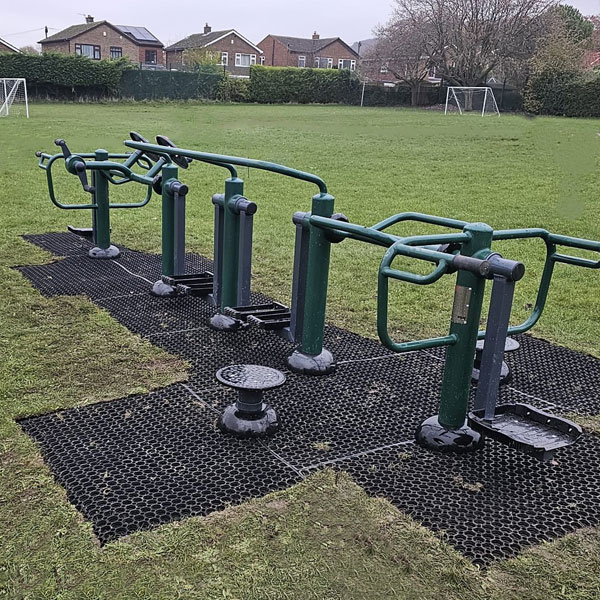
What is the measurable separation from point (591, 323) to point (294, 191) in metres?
5.33

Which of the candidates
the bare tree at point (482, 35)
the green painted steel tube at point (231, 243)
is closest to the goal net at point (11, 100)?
the bare tree at point (482, 35)

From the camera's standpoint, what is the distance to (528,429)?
262 cm

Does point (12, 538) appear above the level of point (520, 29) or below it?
below

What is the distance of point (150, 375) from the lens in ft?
11.0

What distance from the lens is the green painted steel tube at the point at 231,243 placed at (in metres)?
3.95

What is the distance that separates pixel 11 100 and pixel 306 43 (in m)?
43.7

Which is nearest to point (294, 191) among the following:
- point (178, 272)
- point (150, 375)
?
point (178, 272)

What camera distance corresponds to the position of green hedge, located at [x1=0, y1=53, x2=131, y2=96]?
2527 cm

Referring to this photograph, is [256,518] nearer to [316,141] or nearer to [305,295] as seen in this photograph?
[305,295]

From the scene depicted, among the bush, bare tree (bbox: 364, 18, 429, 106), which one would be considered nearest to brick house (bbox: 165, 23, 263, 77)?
bare tree (bbox: 364, 18, 429, 106)

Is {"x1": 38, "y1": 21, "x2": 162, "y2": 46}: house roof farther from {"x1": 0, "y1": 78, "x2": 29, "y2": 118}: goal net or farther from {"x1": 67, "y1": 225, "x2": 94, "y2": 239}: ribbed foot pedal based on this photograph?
{"x1": 67, "y1": 225, "x2": 94, "y2": 239}: ribbed foot pedal

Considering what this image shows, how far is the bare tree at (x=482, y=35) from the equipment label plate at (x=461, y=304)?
4.10m

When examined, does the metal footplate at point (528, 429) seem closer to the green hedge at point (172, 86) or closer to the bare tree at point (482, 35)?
the bare tree at point (482, 35)

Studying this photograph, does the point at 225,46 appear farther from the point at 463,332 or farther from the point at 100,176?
the point at 463,332
